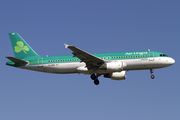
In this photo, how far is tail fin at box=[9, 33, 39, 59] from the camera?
47.0 meters

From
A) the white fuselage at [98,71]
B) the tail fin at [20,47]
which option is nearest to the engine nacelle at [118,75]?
the white fuselage at [98,71]

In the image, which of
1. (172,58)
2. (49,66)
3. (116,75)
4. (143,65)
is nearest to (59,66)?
(49,66)

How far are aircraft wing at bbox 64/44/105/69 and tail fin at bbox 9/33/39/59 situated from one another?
865 centimetres

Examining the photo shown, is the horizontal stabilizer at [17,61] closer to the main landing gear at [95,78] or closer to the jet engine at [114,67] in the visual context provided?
the main landing gear at [95,78]

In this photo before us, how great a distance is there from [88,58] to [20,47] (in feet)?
39.4

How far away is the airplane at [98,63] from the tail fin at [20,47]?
0.72 m

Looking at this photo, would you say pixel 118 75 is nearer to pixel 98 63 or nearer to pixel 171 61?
pixel 98 63

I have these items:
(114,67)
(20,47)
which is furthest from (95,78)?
(20,47)

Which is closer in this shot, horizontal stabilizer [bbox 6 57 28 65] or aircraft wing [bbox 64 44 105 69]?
aircraft wing [bbox 64 44 105 69]

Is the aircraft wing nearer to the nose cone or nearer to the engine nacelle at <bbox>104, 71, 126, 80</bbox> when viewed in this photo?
the engine nacelle at <bbox>104, 71, 126, 80</bbox>

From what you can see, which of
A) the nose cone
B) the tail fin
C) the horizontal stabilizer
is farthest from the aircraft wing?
the nose cone

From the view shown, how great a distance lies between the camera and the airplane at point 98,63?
42375 mm

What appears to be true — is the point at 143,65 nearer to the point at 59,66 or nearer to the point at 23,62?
the point at 59,66

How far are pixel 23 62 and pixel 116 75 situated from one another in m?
13.7
